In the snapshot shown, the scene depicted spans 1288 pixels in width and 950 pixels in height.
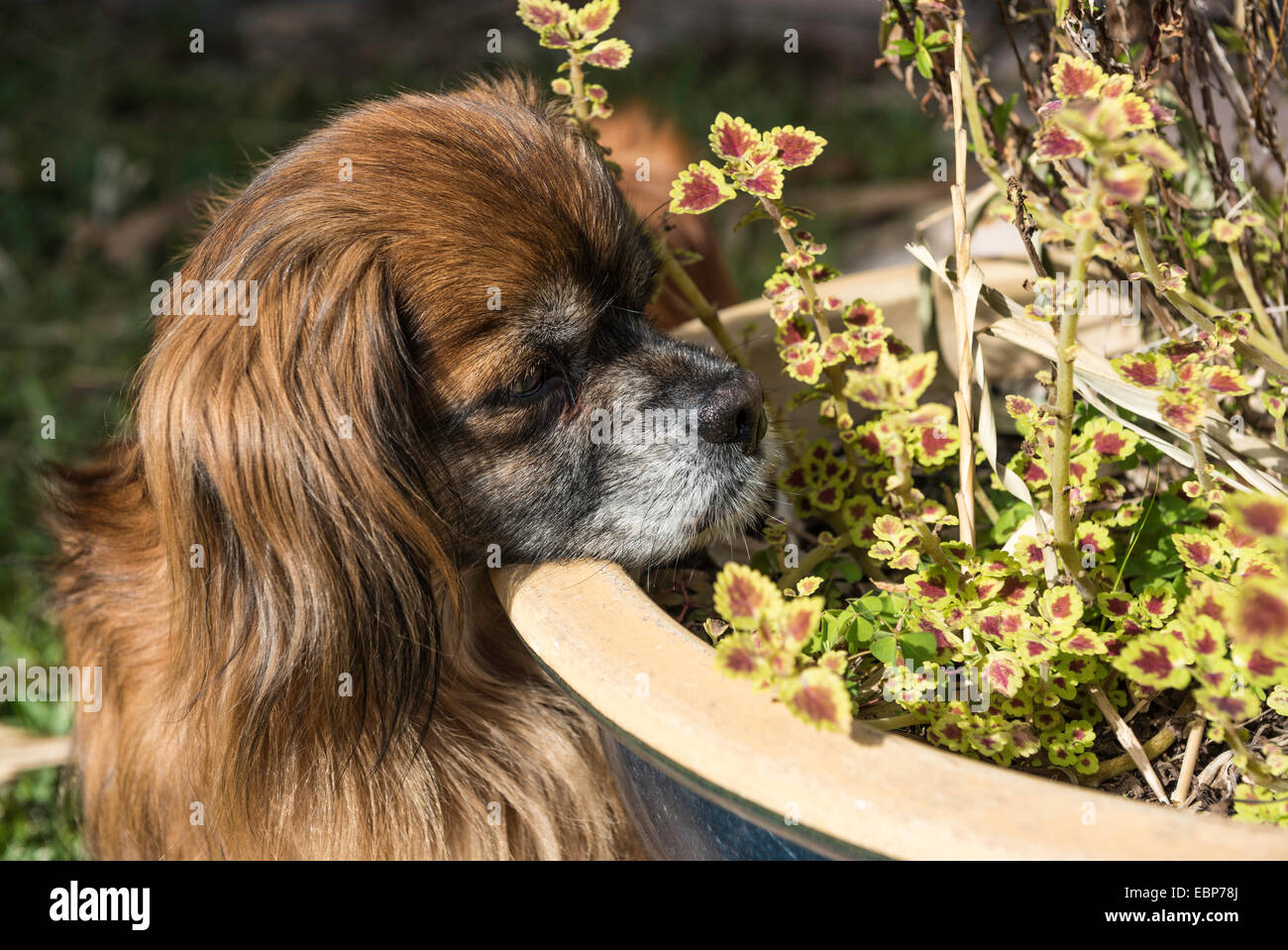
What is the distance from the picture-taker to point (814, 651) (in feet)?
4.31

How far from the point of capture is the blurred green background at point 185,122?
346 cm

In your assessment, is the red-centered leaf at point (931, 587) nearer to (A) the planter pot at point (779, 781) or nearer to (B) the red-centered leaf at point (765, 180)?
(A) the planter pot at point (779, 781)

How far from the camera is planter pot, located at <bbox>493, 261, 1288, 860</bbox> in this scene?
867 mm

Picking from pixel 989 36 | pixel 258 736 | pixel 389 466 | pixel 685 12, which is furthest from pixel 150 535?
pixel 685 12

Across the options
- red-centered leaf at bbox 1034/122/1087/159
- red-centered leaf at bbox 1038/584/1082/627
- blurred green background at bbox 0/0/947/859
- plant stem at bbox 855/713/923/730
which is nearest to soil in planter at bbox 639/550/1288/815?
plant stem at bbox 855/713/923/730

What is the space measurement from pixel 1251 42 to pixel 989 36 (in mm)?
3975

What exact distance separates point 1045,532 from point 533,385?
2.13ft


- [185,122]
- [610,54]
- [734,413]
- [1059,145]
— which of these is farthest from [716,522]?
[185,122]

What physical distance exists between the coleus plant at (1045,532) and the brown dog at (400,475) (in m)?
0.22

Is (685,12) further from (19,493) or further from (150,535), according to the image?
(150,535)

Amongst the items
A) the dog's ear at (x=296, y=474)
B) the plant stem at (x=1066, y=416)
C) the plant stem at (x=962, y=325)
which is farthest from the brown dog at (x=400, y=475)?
the plant stem at (x=1066, y=416)

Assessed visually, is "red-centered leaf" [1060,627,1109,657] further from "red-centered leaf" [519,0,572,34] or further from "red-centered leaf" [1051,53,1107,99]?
"red-centered leaf" [519,0,572,34]

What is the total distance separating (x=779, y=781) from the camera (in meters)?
0.96

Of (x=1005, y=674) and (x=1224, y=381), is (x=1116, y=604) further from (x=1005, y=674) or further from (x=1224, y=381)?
(x=1224, y=381)
